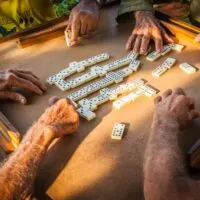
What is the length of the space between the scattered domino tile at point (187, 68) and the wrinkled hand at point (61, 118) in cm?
68

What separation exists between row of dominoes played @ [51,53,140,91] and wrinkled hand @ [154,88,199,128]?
40 cm

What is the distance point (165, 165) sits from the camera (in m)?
1.37

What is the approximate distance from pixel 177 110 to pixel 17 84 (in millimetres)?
Result: 842

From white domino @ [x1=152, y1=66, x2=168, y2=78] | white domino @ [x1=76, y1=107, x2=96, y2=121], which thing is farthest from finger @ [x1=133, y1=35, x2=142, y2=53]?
white domino @ [x1=76, y1=107, x2=96, y2=121]

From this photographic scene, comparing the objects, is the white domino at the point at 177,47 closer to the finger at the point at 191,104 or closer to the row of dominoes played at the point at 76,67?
the row of dominoes played at the point at 76,67

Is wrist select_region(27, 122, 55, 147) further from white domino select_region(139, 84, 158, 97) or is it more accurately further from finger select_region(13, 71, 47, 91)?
white domino select_region(139, 84, 158, 97)

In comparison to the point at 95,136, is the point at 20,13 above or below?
above

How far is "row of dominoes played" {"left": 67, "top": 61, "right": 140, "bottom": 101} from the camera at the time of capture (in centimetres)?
185

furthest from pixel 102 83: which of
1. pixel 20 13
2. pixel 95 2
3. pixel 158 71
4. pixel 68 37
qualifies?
pixel 20 13

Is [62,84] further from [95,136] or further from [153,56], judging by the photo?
[153,56]

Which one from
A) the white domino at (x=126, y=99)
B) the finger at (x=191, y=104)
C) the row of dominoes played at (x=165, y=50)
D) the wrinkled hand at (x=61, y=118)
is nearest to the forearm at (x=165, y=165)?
the finger at (x=191, y=104)

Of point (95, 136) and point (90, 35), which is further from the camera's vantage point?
point (90, 35)

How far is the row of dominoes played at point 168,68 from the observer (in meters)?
1.92

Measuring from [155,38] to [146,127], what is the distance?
0.72 metres
